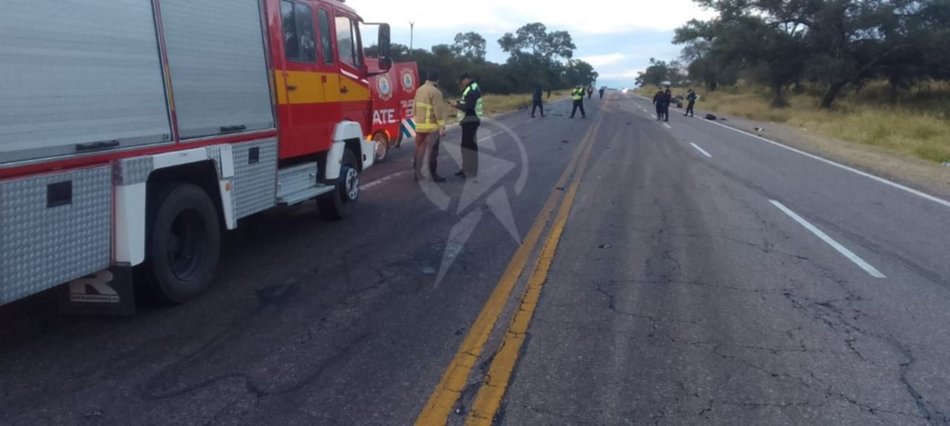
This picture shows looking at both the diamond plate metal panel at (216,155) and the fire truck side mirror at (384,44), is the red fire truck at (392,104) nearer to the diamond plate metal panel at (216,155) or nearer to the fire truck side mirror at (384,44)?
the fire truck side mirror at (384,44)

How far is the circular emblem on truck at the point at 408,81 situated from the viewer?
19.1 meters

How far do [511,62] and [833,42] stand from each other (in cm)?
5114

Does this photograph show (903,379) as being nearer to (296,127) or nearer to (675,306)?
(675,306)

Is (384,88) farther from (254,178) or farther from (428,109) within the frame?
(254,178)

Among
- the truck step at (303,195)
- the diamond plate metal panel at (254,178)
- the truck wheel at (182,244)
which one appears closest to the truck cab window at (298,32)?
the diamond plate metal panel at (254,178)

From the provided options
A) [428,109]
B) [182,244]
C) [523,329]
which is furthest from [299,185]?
[428,109]

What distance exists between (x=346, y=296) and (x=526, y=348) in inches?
70.2

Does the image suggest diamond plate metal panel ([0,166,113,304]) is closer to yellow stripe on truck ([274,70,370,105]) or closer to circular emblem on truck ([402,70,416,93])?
yellow stripe on truck ([274,70,370,105])

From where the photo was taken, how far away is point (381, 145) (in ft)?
55.0

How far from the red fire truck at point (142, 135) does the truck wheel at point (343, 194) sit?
78 centimetres

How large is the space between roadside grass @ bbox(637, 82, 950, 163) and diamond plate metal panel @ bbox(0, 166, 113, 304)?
21.1 m

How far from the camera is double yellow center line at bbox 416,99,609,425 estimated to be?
4.13 meters

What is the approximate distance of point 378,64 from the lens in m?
10.2

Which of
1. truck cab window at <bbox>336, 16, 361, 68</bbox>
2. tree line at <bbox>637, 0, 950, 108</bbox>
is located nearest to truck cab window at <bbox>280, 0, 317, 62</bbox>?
truck cab window at <bbox>336, 16, 361, 68</bbox>
